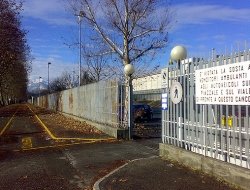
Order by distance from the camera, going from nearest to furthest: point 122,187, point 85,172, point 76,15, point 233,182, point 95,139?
point 233,182 < point 122,187 < point 85,172 < point 95,139 < point 76,15

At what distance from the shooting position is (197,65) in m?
10.2

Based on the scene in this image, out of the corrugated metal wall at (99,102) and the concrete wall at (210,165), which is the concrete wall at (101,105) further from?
the concrete wall at (210,165)

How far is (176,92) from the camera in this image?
11.4m

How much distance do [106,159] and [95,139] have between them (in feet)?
18.5

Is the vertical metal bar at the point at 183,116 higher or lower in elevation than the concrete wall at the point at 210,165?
higher

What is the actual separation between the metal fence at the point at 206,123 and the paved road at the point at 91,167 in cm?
62

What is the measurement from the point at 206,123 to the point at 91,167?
366 centimetres

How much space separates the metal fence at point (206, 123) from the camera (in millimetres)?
8312

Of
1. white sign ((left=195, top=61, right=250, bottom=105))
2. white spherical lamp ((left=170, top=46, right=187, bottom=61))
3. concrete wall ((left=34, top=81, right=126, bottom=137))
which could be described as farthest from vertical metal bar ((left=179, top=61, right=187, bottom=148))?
concrete wall ((left=34, top=81, right=126, bottom=137))

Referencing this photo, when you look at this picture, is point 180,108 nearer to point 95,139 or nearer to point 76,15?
point 95,139

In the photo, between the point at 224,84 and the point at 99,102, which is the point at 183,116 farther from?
the point at 99,102

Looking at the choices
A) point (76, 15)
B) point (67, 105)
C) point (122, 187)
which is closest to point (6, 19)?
point (67, 105)

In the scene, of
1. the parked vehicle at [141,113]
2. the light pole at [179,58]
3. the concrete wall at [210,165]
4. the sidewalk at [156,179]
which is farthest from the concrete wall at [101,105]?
the sidewalk at [156,179]

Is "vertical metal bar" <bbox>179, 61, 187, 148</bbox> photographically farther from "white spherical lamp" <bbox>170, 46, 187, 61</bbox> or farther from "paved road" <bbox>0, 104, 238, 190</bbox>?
"paved road" <bbox>0, 104, 238, 190</bbox>
